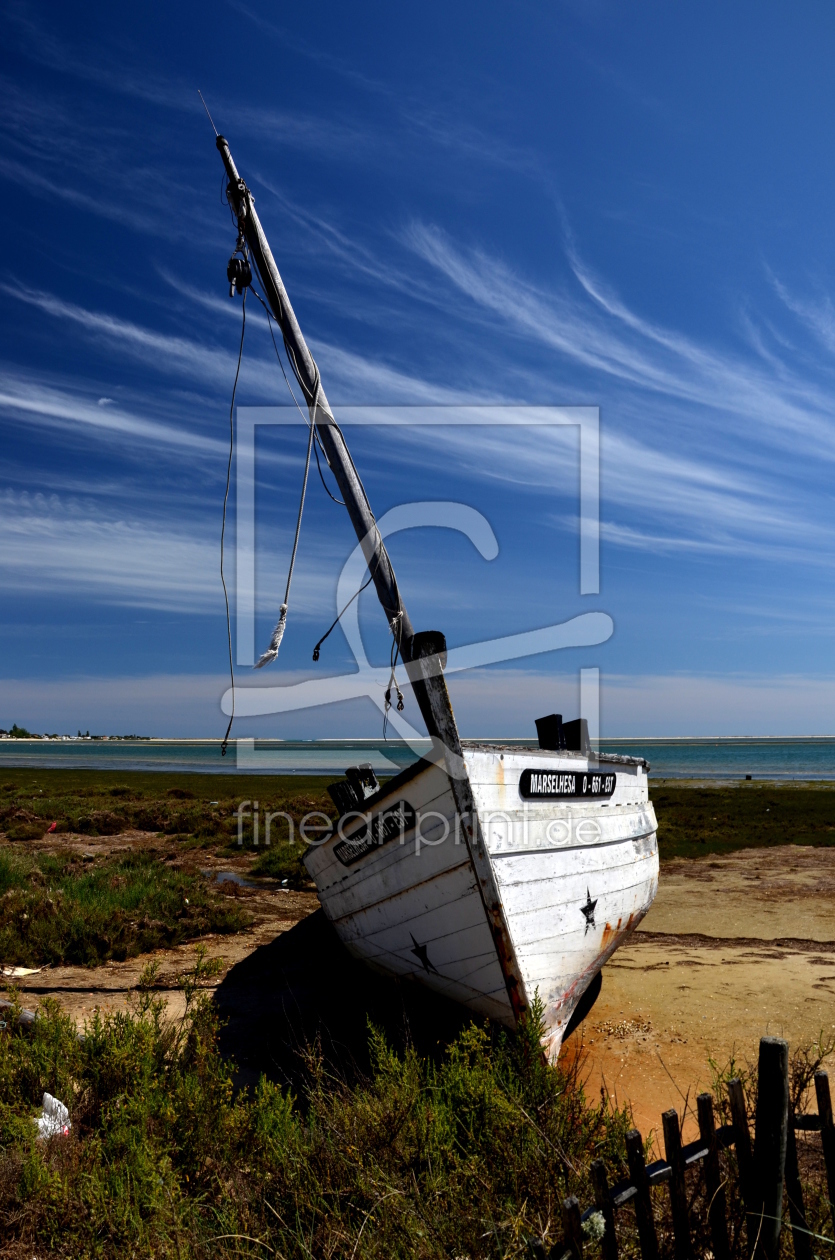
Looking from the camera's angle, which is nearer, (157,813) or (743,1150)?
(743,1150)

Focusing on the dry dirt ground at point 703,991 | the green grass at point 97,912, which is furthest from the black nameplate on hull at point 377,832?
the green grass at point 97,912

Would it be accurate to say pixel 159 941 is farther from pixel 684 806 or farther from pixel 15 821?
pixel 684 806

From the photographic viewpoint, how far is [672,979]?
7.34 m

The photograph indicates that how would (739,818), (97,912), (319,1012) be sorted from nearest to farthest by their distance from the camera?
(319,1012) → (97,912) → (739,818)

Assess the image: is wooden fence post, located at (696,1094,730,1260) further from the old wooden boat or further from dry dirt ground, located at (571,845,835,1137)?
the old wooden boat

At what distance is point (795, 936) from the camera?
8852 mm

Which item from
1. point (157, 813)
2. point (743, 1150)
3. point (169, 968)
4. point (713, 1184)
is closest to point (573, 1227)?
point (713, 1184)

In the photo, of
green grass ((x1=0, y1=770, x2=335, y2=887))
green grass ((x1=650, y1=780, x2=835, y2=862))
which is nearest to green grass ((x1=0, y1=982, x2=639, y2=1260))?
green grass ((x1=0, y1=770, x2=335, y2=887))

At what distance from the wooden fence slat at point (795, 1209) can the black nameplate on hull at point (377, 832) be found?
9.64 ft

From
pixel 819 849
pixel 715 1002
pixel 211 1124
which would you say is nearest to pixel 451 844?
pixel 211 1124

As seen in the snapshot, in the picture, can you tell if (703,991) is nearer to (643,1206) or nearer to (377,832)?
(377,832)

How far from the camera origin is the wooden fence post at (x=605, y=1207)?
2.45m

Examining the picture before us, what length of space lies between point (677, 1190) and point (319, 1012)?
16.1ft

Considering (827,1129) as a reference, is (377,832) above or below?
above
